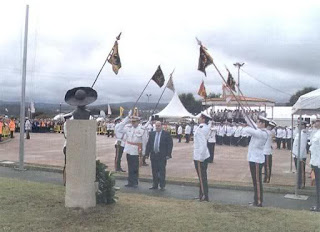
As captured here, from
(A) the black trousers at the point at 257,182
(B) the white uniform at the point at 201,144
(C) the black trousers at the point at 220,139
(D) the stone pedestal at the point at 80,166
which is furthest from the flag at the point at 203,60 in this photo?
(C) the black trousers at the point at 220,139

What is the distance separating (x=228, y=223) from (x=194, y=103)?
93.1 m

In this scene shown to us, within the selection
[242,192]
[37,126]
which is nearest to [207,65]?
[242,192]

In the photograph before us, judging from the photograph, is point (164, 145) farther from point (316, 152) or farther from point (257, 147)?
point (316, 152)

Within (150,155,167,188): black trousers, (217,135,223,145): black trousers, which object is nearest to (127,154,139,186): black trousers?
(150,155,167,188): black trousers

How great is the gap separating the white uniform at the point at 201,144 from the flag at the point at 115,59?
3.75 metres

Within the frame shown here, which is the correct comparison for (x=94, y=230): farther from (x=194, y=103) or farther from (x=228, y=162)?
(x=194, y=103)

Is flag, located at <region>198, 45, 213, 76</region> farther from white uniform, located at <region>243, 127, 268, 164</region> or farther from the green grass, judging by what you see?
the green grass

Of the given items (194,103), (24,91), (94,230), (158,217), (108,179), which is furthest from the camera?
(194,103)

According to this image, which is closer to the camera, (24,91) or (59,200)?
(59,200)

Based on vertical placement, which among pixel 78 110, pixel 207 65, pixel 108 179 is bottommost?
pixel 108 179

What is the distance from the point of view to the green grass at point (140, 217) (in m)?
5.91

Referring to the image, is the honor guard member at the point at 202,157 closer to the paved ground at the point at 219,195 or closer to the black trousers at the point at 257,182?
the paved ground at the point at 219,195

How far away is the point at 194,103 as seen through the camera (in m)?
98.8

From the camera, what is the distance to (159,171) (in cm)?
1148
